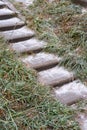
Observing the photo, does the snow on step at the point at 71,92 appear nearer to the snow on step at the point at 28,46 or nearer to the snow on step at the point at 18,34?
the snow on step at the point at 28,46

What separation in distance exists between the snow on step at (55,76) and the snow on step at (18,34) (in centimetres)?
83

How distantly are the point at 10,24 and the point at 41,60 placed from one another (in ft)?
3.42

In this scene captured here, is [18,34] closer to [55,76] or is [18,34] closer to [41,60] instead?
[41,60]

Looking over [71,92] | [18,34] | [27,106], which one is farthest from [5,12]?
[27,106]

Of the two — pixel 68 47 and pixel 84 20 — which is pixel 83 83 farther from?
pixel 84 20

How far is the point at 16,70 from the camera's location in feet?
12.7

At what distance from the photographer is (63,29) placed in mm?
5051

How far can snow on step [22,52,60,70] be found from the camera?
4223 mm

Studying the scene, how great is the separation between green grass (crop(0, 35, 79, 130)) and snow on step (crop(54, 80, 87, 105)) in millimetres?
161

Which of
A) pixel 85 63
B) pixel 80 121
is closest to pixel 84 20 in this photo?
pixel 85 63

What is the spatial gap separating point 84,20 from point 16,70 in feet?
Result: 6.07

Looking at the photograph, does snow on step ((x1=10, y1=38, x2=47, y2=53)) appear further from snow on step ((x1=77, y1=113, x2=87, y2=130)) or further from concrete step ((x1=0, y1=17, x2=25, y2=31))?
snow on step ((x1=77, y1=113, x2=87, y2=130))

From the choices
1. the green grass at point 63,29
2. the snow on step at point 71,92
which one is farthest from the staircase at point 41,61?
the green grass at point 63,29

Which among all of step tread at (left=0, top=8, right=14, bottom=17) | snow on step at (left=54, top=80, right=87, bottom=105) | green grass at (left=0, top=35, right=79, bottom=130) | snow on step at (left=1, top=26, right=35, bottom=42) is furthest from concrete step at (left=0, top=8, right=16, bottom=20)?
snow on step at (left=54, top=80, right=87, bottom=105)
